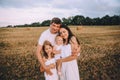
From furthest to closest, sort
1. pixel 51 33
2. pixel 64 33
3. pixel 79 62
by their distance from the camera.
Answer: pixel 79 62
pixel 51 33
pixel 64 33

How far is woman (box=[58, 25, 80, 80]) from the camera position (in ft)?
14.6

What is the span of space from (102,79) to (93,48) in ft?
10.8

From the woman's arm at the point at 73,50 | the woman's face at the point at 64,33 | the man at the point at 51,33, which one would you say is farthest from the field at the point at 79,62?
the woman's face at the point at 64,33

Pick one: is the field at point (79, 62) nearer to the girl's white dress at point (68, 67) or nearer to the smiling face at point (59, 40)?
the girl's white dress at point (68, 67)

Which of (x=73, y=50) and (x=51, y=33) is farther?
(x=51, y=33)

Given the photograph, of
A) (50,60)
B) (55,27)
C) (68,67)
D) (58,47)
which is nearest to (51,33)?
(55,27)

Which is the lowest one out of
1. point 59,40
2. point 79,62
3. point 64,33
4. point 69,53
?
point 79,62

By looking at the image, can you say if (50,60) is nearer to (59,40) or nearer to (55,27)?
(59,40)

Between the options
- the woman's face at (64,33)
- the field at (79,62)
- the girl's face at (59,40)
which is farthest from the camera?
the field at (79,62)

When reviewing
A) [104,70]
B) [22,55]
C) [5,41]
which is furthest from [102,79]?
[5,41]

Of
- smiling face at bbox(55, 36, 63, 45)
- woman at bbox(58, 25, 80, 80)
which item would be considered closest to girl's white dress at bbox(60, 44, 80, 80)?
woman at bbox(58, 25, 80, 80)

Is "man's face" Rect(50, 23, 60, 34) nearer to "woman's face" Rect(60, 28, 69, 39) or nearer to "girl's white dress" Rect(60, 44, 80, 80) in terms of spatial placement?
"woman's face" Rect(60, 28, 69, 39)

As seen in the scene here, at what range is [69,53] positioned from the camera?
4477mm

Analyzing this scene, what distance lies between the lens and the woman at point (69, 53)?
446 cm
